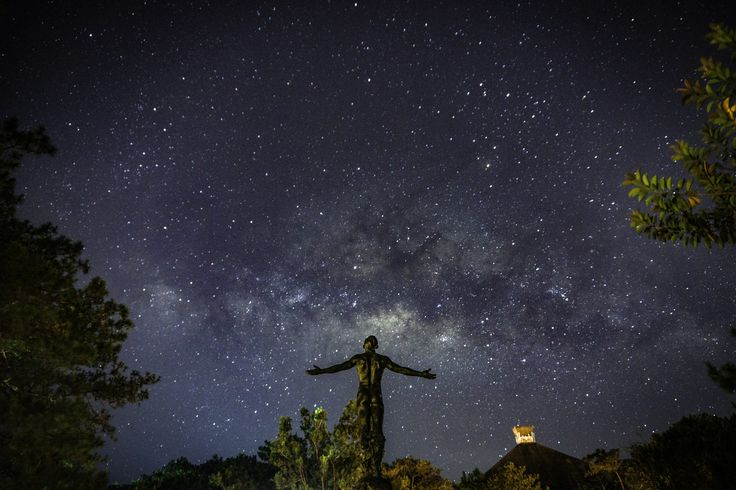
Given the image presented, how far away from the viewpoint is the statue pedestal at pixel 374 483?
6.11 meters

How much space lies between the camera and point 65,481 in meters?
8.01

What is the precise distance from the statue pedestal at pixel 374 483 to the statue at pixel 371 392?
8 cm

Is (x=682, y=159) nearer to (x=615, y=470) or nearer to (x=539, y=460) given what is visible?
(x=615, y=470)

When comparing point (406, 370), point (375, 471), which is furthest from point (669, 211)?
point (375, 471)

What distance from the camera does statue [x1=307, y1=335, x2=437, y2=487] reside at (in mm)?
6750

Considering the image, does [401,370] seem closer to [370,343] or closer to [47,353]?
[370,343]

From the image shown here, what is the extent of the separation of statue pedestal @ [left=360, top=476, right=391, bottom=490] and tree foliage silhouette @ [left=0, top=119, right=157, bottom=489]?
629 centimetres

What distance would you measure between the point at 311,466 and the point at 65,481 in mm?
21471

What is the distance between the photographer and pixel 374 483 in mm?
6184

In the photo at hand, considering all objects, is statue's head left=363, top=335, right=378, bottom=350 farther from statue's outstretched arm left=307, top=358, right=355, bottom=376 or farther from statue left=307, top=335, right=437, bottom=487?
statue's outstretched arm left=307, top=358, right=355, bottom=376

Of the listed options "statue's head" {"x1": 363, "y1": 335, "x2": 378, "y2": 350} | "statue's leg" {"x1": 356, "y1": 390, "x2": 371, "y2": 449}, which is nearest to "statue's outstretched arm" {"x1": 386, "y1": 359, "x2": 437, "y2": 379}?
"statue's head" {"x1": 363, "y1": 335, "x2": 378, "y2": 350}

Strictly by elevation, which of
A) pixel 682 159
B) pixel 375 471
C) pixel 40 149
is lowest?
pixel 375 471

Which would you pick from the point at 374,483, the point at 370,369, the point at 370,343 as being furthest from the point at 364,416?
the point at 370,343

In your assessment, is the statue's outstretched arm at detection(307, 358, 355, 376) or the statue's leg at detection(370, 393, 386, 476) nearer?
the statue's leg at detection(370, 393, 386, 476)
